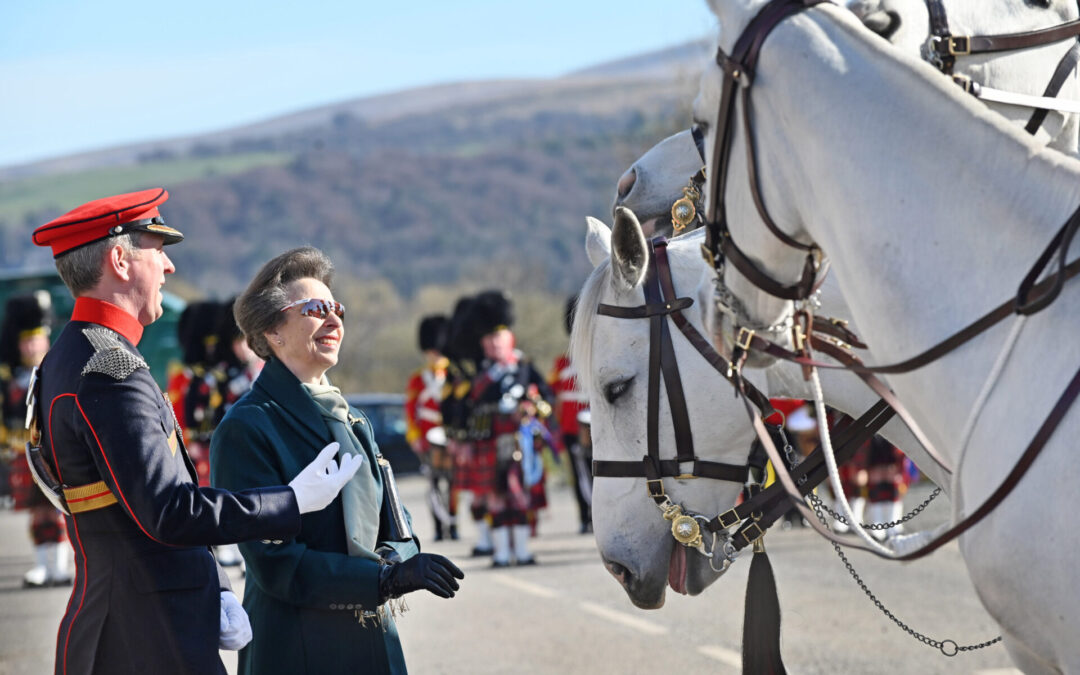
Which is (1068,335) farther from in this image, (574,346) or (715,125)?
(574,346)

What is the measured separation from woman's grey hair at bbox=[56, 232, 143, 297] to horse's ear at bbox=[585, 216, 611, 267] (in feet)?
5.35

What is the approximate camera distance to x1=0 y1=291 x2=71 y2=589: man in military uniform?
37.8ft

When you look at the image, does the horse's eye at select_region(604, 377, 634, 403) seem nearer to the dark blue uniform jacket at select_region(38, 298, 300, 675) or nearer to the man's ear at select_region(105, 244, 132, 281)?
the dark blue uniform jacket at select_region(38, 298, 300, 675)

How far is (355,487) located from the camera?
3551 millimetres

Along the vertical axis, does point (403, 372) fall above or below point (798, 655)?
below

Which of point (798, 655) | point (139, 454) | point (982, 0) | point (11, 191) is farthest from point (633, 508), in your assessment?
point (11, 191)

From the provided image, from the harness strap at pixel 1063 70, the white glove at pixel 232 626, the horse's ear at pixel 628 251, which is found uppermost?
the harness strap at pixel 1063 70

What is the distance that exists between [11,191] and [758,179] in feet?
323

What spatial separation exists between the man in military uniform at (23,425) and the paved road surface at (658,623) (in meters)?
0.39

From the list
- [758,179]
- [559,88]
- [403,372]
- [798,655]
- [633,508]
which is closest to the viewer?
[758,179]

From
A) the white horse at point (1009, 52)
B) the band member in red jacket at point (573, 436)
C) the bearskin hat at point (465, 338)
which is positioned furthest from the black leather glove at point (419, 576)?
the band member in red jacket at point (573, 436)

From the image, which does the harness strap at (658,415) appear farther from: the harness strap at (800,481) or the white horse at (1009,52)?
the white horse at (1009,52)

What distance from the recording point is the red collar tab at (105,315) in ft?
10.5

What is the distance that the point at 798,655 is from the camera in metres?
7.18
